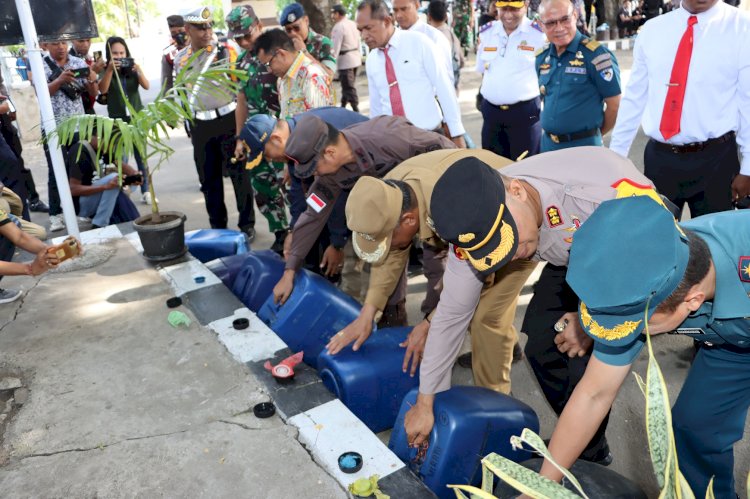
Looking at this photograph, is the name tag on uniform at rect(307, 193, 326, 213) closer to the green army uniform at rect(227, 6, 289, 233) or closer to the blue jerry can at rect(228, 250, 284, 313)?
the blue jerry can at rect(228, 250, 284, 313)

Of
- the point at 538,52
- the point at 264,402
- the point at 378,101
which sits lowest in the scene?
the point at 264,402

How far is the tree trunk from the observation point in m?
9.27

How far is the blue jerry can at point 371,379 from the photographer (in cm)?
219

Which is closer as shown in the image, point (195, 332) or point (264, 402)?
point (264, 402)

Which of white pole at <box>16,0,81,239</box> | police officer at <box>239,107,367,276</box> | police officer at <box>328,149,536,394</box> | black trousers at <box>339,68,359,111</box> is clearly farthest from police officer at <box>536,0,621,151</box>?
black trousers at <box>339,68,359,111</box>

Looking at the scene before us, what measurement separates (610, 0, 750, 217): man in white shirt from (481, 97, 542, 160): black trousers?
3.75 feet

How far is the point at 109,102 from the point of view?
5.40m

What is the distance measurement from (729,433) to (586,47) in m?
2.23

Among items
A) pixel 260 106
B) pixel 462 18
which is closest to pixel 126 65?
pixel 260 106

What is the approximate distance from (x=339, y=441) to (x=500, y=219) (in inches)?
34.0

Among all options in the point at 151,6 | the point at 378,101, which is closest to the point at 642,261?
the point at 378,101

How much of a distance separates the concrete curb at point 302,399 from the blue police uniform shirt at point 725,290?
69cm

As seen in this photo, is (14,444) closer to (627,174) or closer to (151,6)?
(627,174)

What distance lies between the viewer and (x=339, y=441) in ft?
6.12
